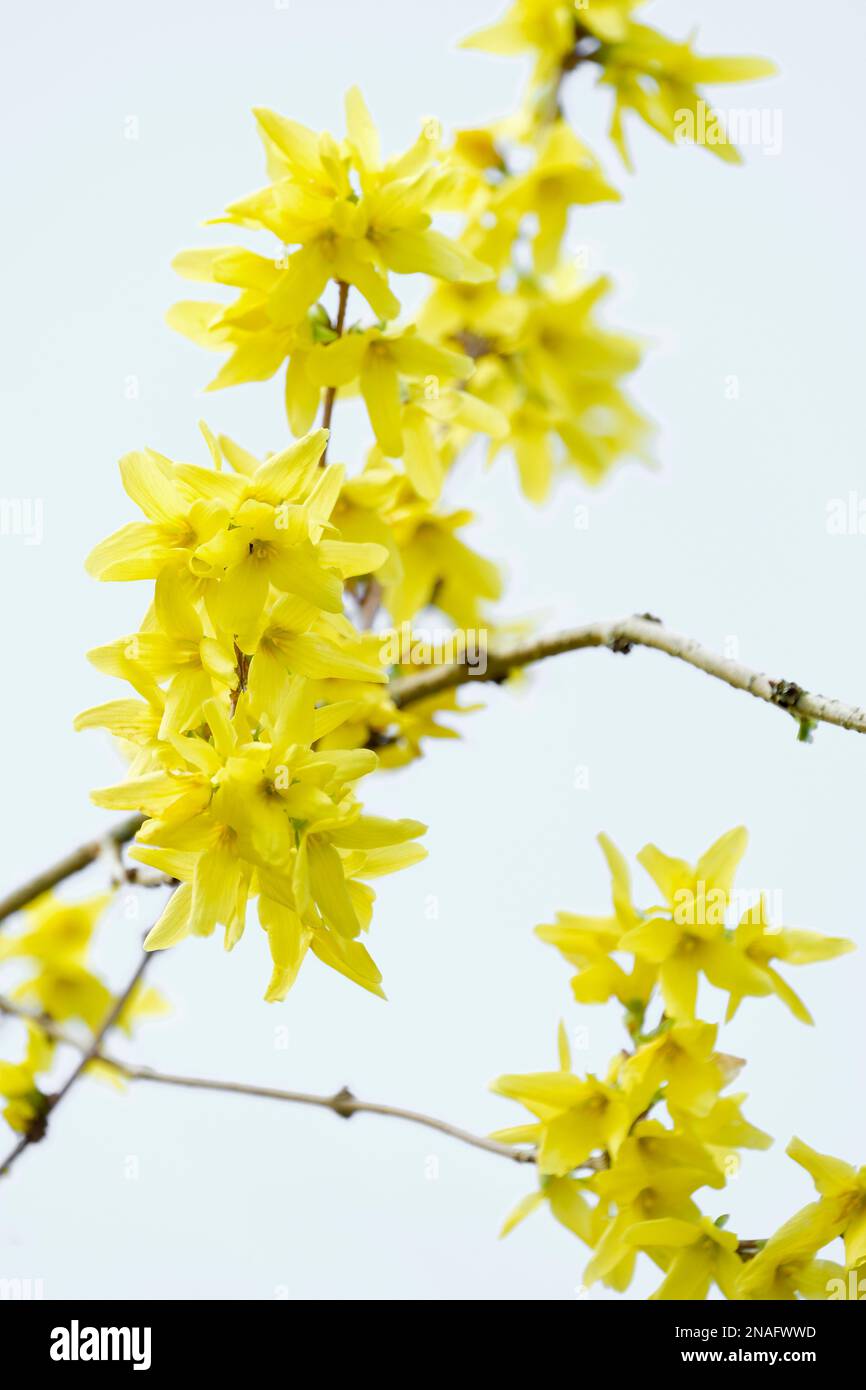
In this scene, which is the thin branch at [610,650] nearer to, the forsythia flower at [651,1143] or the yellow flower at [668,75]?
the forsythia flower at [651,1143]

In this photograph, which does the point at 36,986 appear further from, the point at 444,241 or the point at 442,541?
the point at 444,241

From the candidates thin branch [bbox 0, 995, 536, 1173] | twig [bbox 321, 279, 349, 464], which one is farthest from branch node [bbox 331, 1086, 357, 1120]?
twig [bbox 321, 279, 349, 464]

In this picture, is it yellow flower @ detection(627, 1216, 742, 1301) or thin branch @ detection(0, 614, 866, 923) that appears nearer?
thin branch @ detection(0, 614, 866, 923)

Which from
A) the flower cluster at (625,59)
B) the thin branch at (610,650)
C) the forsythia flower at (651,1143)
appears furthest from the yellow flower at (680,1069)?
the flower cluster at (625,59)

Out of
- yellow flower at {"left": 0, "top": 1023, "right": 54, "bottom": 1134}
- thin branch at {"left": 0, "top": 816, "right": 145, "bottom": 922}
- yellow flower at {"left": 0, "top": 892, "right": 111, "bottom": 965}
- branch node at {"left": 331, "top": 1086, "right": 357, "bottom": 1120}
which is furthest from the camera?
yellow flower at {"left": 0, "top": 892, "right": 111, "bottom": 965}

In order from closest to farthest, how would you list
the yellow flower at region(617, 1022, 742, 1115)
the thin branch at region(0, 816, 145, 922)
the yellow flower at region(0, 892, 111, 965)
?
the yellow flower at region(617, 1022, 742, 1115) → the thin branch at region(0, 816, 145, 922) → the yellow flower at region(0, 892, 111, 965)

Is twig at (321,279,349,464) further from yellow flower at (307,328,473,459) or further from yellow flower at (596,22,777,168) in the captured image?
yellow flower at (596,22,777,168)

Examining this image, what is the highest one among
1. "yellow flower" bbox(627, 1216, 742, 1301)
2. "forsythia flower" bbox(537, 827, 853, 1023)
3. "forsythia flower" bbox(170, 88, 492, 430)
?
"forsythia flower" bbox(170, 88, 492, 430)
